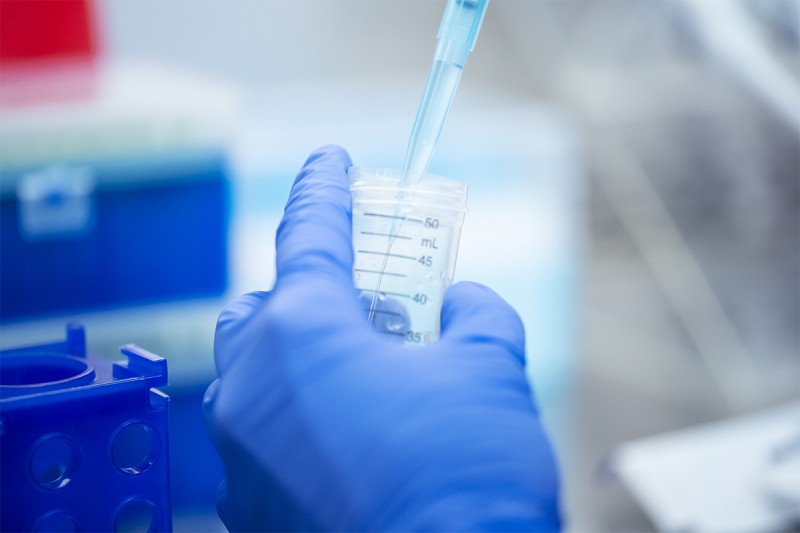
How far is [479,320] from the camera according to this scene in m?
0.49

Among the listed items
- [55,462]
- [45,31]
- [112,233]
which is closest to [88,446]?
[55,462]

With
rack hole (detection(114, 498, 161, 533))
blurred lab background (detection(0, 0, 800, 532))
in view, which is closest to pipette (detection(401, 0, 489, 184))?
rack hole (detection(114, 498, 161, 533))

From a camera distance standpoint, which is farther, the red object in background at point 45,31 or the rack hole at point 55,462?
the red object in background at point 45,31

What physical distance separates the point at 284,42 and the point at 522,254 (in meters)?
0.96

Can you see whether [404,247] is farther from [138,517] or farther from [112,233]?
[112,233]

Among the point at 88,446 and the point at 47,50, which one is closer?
the point at 88,446

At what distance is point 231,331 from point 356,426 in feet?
0.35

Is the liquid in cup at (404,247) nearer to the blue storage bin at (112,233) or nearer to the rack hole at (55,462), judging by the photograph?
the rack hole at (55,462)

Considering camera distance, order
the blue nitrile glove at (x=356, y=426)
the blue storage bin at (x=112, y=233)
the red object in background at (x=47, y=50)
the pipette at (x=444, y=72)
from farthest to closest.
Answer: the red object in background at (x=47, y=50) < the blue storage bin at (x=112, y=233) < the pipette at (x=444, y=72) < the blue nitrile glove at (x=356, y=426)

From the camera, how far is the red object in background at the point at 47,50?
1436mm

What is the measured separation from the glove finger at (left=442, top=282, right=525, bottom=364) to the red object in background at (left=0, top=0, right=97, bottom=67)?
120 cm

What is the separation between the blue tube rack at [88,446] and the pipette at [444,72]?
199 mm

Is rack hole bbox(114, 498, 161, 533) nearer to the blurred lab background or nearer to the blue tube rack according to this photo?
the blue tube rack

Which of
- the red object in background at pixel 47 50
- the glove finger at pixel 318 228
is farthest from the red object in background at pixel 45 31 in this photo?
the glove finger at pixel 318 228
